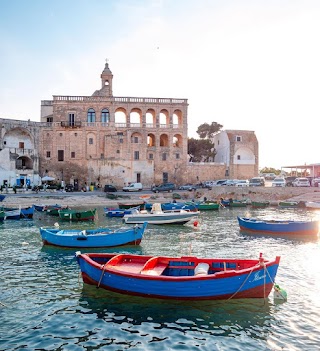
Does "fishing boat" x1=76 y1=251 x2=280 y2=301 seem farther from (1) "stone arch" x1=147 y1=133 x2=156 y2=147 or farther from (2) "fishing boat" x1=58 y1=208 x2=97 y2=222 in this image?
(1) "stone arch" x1=147 y1=133 x2=156 y2=147

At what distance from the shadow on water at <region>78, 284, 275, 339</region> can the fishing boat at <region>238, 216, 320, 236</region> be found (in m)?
14.4

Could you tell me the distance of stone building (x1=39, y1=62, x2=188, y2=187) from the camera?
186 ft

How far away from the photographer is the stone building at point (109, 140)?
186ft

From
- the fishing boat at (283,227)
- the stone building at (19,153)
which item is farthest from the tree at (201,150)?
the fishing boat at (283,227)

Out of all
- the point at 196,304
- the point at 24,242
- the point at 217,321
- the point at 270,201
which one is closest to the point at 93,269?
the point at 196,304

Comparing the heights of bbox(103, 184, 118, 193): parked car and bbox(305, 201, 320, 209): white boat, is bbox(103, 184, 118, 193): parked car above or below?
above

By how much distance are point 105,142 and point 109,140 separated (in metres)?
0.70

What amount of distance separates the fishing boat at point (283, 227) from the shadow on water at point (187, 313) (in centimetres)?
1442

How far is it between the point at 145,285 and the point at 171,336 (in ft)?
8.42

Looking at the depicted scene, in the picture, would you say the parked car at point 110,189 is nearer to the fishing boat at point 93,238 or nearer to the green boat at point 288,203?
the green boat at point 288,203

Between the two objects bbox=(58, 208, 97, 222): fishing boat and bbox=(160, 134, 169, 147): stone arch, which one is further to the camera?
bbox=(160, 134, 169, 147): stone arch

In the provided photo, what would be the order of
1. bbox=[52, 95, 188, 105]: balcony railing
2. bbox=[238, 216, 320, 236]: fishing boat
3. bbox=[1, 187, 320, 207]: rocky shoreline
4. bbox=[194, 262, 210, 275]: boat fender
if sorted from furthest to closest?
bbox=[52, 95, 188, 105]: balcony railing, bbox=[1, 187, 320, 207]: rocky shoreline, bbox=[238, 216, 320, 236]: fishing boat, bbox=[194, 262, 210, 275]: boat fender

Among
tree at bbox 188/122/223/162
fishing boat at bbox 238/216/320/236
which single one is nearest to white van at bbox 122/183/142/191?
tree at bbox 188/122/223/162

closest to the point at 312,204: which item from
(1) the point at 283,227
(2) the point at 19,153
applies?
(1) the point at 283,227
